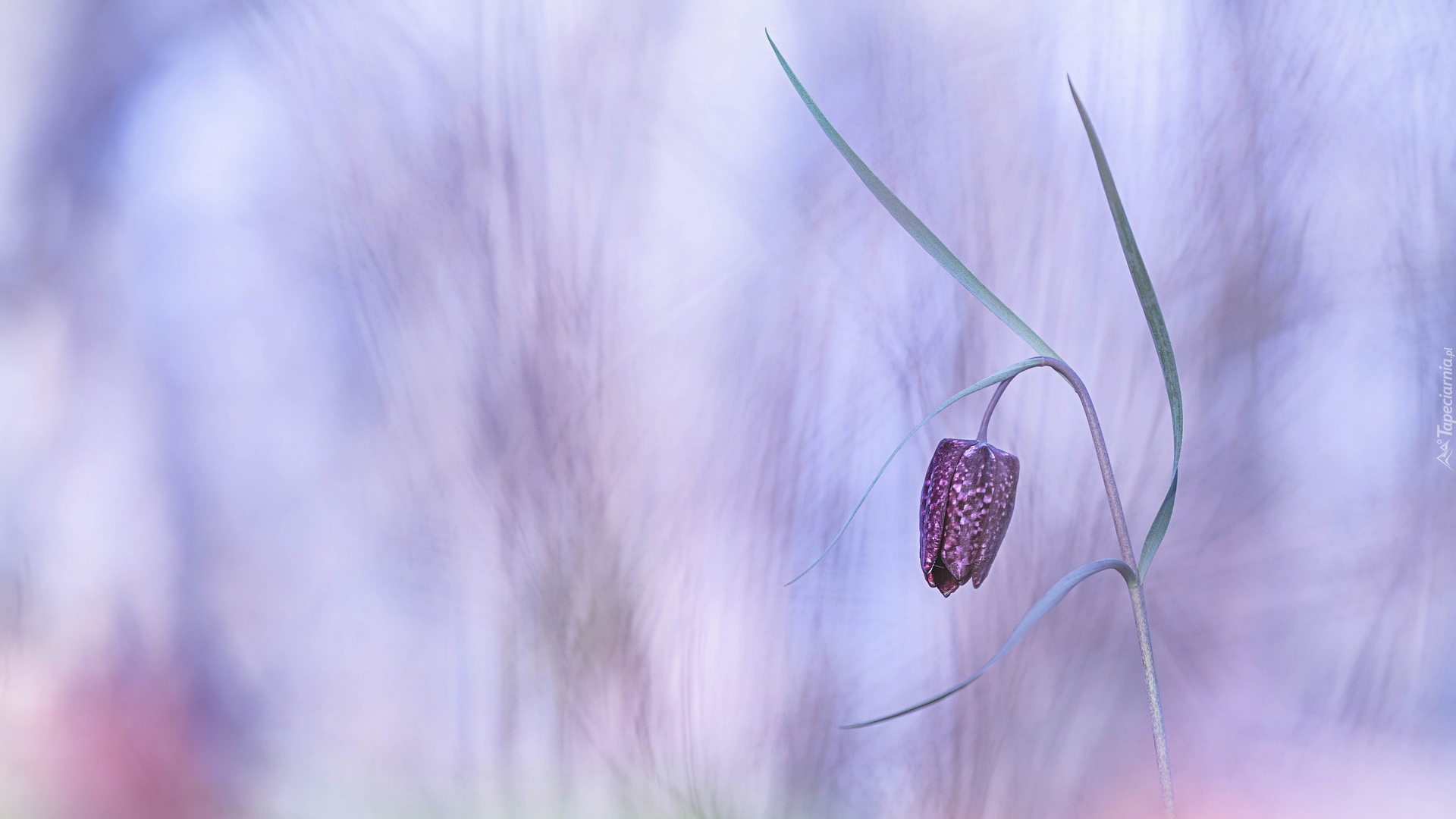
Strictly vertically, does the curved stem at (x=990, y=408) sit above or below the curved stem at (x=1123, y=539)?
above

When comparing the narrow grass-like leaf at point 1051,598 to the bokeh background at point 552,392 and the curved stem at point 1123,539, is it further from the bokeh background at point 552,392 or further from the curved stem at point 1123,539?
the bokeh background at point 552,392

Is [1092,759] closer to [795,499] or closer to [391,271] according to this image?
[795,499]

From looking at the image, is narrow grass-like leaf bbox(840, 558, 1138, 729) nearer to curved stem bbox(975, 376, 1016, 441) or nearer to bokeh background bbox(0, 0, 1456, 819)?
curved stem bbox(975, 376, 1016, 441)

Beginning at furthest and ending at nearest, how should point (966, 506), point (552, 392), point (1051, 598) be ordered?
1. point (552, 392)
2. point (966, 506)
3. point (1051, 598)

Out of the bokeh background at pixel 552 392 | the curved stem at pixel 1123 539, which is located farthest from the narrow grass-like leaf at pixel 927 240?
the bokeh background at pixel 552 392

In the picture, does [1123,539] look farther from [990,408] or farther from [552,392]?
[552,392]

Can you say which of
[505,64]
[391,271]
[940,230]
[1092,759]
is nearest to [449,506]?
[391,271]

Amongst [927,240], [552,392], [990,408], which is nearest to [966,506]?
[990,408]
